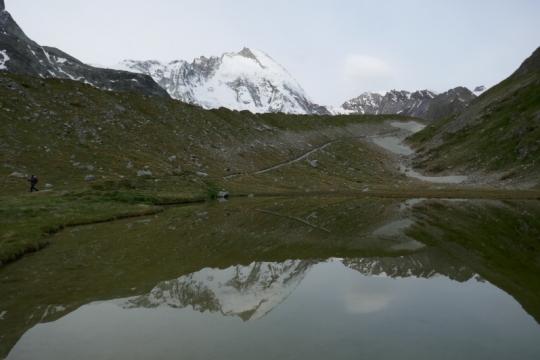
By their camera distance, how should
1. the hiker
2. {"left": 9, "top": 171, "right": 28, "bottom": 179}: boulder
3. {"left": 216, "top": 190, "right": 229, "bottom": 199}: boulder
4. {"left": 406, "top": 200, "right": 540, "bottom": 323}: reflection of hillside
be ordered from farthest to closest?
{"left": 216, "top": 190, "right": 229, "bottom": 199}: boulder → {"left": 9, "top": 171, "right": 28, "bottom": 179}: boulder → the hiker → {"left": 406, "top": 200, "right": 540, "bottom": 323}: reflection of hillside

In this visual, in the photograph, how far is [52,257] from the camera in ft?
79.1

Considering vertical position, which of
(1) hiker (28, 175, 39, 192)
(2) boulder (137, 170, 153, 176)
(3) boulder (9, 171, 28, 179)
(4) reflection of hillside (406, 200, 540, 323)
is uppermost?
(2) boulder (137, 170, 153, 176)

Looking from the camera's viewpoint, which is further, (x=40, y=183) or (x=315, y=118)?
(x=315, y=118)

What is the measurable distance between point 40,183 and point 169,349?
169ft

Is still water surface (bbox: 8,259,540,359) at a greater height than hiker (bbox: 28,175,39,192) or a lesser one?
lesser

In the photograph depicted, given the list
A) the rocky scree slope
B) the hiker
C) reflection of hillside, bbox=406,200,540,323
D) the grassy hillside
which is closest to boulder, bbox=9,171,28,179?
the grassy hillside

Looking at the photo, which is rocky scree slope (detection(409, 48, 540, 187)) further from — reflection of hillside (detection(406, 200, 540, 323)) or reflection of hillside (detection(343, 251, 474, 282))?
reflection of hillside (detection(343, 251, 474, 282))

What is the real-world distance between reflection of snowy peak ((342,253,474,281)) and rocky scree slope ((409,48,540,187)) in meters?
79.2

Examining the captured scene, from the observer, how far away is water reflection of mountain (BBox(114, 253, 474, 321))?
15.8 meters

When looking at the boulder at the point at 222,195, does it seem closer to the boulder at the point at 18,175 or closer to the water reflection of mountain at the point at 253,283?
the boulder at the point at 18,175

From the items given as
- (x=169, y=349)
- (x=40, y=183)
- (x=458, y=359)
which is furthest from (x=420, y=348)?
(x=40, y=183)

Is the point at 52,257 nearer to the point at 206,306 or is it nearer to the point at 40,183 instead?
the point at 206,306

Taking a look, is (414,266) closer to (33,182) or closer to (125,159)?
(33,182)

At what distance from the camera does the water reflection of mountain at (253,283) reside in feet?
51.8
